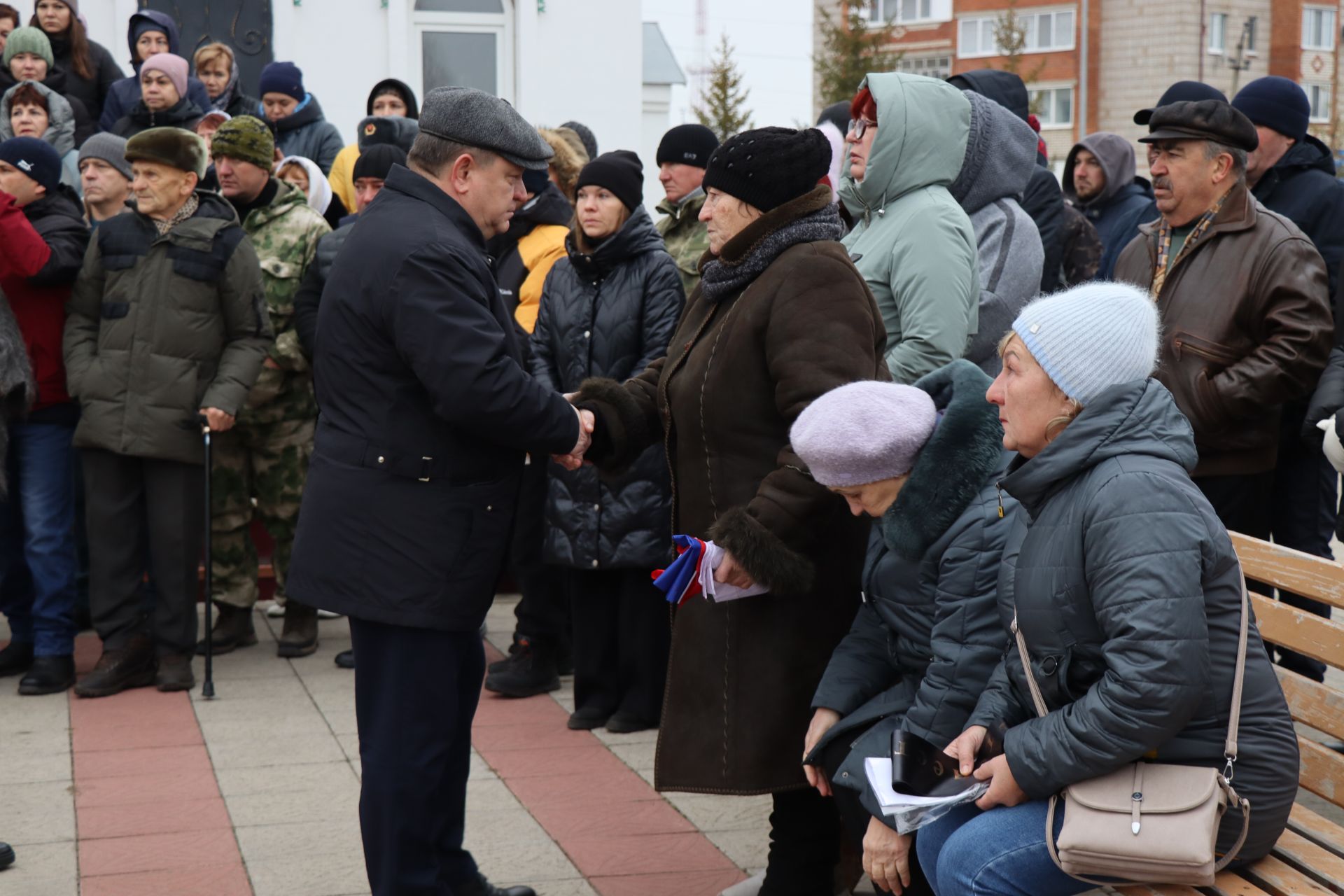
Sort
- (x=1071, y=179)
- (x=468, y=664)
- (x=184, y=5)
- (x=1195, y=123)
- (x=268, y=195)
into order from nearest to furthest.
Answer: (x=468, y=664) → (x=1195, y=123) → (x=268, y=195) → (x=1071, y=179) → (x=184, y=5)

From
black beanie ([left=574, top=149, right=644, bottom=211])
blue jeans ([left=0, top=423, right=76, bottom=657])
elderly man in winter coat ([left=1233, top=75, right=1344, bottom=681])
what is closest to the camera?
elderly man in winter coat ([left=1233, top=75, right=1344, bottom=681])

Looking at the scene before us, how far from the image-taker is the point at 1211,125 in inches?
192

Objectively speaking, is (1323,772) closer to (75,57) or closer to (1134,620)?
(1134,620)

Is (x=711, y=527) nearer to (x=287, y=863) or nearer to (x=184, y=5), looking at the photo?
(x=287, y=863)

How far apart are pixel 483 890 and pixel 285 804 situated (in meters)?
1.14

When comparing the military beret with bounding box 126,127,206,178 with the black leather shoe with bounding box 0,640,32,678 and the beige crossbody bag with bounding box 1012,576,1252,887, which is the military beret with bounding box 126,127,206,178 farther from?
the beige crossbody bag with bounding box 1012,576,1252,887

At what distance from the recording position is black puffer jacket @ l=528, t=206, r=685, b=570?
18.7 ft

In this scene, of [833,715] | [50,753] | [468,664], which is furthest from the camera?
[50,753]

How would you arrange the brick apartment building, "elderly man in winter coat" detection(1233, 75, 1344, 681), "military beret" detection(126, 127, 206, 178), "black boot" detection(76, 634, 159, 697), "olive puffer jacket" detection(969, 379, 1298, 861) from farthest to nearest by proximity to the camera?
1. the brick apartment building
2. "black boot" detection(76, 634, 159, 697)
3. "military beret" detection(126, 127, 206, 178)
4. "elderly man in winter coat" detection(1233, 75, 1344, 681)
5. "olive puffer jacket" detection(969, 379, 1298, 861)

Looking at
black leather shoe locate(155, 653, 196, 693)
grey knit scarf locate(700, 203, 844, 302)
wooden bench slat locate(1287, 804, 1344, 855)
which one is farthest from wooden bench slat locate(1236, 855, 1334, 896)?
black leather shoe locate(155, 653, 196, 693)

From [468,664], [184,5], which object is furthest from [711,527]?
[184,5]

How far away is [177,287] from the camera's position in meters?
6.19

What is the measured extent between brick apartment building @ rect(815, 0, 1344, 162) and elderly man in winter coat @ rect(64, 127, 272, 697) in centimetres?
4514

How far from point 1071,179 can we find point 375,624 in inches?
236
